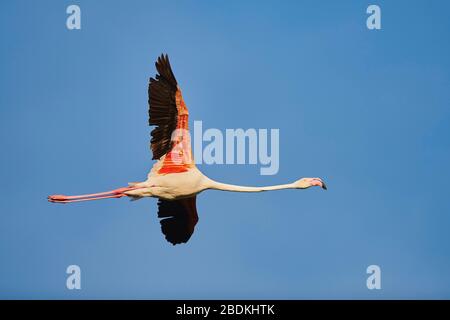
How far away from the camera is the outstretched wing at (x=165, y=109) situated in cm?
1902

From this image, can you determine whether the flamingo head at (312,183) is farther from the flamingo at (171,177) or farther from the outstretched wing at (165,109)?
the outstretched wing at (165,109)

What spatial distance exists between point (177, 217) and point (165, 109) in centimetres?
302

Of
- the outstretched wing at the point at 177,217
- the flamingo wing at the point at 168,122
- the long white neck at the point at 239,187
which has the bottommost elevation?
the outstretched wing at the point at 177,217

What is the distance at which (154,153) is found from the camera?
1981 centimetres

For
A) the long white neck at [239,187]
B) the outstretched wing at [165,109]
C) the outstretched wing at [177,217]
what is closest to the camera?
the outstretched wing at [165,109]

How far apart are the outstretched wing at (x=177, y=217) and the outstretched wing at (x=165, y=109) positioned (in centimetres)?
180

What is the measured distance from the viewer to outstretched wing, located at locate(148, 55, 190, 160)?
1902 centimetres

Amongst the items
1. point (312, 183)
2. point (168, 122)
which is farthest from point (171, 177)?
point (312, 183)

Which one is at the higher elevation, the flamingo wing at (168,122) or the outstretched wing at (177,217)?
the flamingo wing at (168,122)

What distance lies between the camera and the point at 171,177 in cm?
2008

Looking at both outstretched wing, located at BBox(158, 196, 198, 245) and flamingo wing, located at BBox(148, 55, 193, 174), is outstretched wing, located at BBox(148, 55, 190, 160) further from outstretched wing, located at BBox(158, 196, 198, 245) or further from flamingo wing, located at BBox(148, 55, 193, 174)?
outstretched wing, located at BBox(158, 196, 198, 245)


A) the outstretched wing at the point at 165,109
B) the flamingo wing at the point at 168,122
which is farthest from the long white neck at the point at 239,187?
the outstretched wing at the point at 165,109
